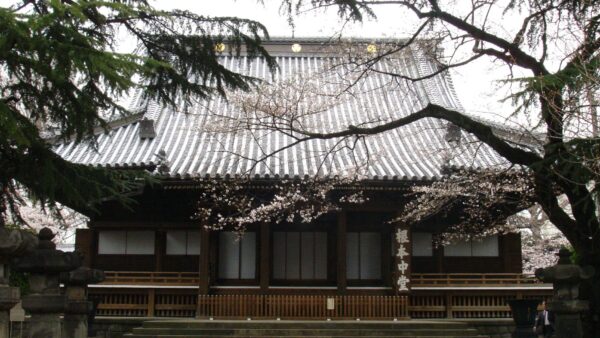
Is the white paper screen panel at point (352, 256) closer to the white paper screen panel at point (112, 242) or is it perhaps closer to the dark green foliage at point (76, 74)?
the white paper screen panel at point (112, 242)

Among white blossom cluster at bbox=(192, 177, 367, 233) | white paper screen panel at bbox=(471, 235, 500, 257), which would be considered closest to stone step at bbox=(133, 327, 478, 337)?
white blossom cluster at bbox=(192, 177, 367, 233)

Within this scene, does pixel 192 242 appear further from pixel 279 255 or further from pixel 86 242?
pixel 86 242

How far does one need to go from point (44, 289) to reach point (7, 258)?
240 cm

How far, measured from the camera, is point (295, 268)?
20750 millimetres

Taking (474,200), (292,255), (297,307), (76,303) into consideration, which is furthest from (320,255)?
(76,303)

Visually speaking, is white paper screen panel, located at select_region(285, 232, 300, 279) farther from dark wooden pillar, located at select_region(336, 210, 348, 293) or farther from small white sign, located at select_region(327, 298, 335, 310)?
small white sign, located at select_region(327, 298, 335, 310)

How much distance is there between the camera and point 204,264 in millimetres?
19000

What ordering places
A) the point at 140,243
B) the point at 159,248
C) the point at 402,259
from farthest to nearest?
1. the point at 140,243
2. the point at 159,248
3. the point at 402,259

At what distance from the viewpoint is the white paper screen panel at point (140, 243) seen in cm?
2051

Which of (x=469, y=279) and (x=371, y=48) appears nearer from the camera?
(x=371, y=48)

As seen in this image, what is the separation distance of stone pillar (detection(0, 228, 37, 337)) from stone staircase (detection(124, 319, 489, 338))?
412 inches

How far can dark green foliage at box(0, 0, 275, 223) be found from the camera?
6.04 m

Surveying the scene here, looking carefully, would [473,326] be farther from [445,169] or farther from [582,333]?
[582,333]

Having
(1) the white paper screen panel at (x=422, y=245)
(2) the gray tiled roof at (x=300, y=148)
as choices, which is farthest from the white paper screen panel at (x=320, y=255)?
(1) the white paper screen panel at (x=422, y=245)
